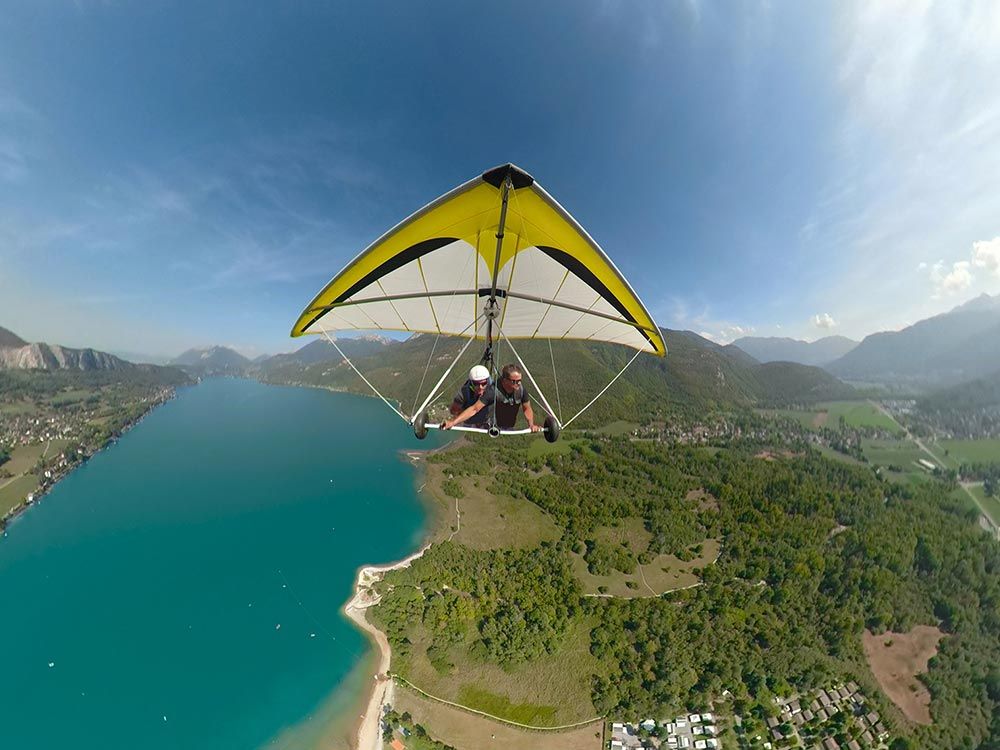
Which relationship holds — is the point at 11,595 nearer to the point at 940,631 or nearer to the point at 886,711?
the point at 886,711

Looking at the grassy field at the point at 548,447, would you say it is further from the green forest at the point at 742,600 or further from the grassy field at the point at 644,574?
the grassy field at the point at 644,574

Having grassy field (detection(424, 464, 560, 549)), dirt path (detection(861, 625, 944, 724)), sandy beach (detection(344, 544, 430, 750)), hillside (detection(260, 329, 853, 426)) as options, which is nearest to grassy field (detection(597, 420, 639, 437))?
hillside (detection(260, 329, 853, 426))

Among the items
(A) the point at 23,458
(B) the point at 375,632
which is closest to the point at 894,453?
(B) the point at 375,632

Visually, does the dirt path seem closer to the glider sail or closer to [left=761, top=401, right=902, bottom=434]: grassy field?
the glider sail

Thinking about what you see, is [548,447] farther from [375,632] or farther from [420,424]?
[420,424]

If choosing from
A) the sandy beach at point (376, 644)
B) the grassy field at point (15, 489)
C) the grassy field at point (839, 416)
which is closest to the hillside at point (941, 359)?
the grassy field at point (839, 416)

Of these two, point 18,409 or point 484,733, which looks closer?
point 484,733
